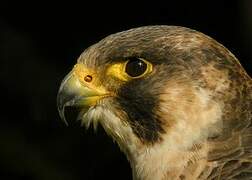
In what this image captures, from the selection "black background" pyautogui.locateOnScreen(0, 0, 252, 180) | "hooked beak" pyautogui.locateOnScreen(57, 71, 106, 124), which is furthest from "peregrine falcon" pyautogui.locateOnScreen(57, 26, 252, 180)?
"black background" pyautogui.locateOnScreen(0, 0, 252, 180)

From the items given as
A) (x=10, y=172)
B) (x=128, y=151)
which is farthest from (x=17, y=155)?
(x=128, y=151)

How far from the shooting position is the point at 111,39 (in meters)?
5.43

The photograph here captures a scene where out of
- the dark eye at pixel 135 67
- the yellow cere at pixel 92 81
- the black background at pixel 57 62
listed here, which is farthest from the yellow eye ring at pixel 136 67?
the black background at pixel 57 62

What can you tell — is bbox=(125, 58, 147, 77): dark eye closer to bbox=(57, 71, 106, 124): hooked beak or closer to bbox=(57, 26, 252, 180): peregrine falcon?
bbox=(57, 26, 252, 180): peregrine falcon

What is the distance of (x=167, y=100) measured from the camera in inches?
206

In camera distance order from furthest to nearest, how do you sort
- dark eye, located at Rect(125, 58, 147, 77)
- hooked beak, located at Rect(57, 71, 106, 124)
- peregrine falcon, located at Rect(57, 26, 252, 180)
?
hooked beak, located at Rect(57, 71, 106, 124)
dark eye, located at Rect(125, 58, 147, 77)
peregrine falcon, located at Rect(57, 26, 252, 180)

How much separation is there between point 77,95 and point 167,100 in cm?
56

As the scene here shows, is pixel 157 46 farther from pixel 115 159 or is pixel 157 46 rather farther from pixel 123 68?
pixel 115 159

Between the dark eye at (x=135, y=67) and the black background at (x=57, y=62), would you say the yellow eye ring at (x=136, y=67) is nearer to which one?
the dark eye at (x=135, y=67)

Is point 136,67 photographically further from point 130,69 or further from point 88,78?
point 88,78

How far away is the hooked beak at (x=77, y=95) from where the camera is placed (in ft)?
17.6

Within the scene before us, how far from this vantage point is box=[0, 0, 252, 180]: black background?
9.46 meters

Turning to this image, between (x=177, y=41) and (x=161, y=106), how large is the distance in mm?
394

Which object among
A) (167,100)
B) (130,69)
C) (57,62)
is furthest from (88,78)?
(57,62)
